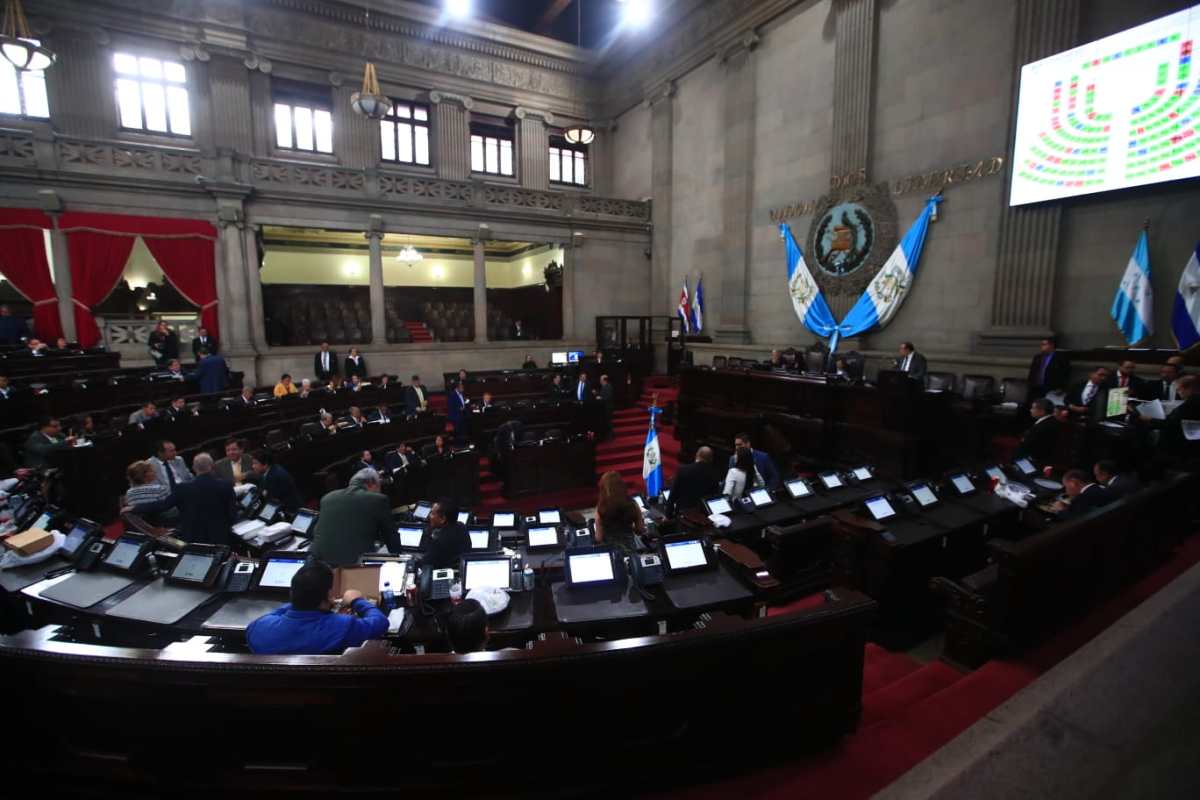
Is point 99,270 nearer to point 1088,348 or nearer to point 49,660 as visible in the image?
point 49,660

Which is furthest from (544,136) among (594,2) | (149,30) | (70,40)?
(70,40)

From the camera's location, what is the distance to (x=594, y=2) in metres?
15.9

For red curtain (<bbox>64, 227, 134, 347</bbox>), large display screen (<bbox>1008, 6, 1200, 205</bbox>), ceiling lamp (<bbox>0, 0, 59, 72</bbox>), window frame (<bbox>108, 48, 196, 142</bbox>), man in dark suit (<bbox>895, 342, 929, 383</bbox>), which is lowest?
man in dark suit (<bbox>895, 342, 929, 383</bbox>)

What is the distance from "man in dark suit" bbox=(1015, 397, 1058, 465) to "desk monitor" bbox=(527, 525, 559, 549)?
19.2 feet

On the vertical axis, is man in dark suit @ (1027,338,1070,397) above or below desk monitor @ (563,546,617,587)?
above

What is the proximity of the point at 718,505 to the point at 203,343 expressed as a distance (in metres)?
11.9

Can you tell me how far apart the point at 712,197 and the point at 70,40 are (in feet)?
50.5

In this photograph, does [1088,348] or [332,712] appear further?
[1088,348]

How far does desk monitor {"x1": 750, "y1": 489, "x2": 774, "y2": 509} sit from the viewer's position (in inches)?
219

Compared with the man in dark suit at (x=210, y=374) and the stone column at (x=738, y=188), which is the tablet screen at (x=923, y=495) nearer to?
the stone column at (x=738, y=188)

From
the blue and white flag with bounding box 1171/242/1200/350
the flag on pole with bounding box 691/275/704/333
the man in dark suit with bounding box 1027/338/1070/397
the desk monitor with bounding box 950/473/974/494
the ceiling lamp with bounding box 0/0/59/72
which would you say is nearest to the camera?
the desk monitor with bounding box 950/473/974/494

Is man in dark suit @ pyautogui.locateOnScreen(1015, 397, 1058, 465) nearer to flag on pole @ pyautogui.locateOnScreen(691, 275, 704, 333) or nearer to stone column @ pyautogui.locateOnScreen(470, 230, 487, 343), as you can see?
flag on pole @ pyautogui.locateOnScreen(691, 275, 704, 333)

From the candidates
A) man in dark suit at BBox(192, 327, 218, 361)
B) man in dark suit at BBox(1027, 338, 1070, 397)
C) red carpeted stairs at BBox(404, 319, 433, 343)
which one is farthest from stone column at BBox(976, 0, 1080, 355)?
man in dark suit at BBox(192, 327, 218, 361)

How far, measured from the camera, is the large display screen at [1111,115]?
6895 millimetres
